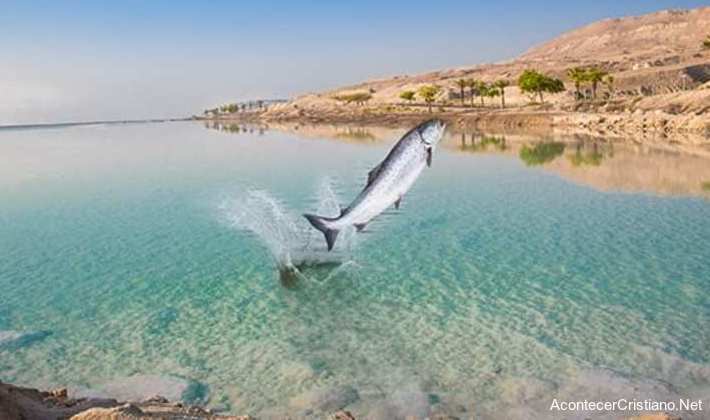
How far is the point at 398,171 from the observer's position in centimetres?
893

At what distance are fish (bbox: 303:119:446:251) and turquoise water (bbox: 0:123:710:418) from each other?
13.3 ft

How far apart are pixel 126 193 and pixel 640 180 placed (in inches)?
1287

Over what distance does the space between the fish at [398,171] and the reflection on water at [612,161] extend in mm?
27659

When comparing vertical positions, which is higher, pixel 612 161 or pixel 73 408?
pixel 73 408

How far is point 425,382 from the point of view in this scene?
1231 centimetres

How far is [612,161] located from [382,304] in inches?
1438

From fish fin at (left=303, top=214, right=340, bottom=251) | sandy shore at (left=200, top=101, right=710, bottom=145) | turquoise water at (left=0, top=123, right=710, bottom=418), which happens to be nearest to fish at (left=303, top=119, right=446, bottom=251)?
fish fin at (left=303, top=214, right=340, bottom=251)

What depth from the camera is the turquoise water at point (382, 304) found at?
12.3 metres

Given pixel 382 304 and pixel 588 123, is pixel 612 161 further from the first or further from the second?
pixel 588 123

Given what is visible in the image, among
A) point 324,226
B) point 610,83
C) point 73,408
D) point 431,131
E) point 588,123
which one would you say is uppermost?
point 431,131

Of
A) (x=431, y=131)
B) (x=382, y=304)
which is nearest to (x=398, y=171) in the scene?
(x=431, y=131)

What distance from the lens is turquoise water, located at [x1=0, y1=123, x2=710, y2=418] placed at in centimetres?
1234

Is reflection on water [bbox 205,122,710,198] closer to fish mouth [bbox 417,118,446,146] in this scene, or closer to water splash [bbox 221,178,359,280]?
water splash [bbox 221,178,359,280]

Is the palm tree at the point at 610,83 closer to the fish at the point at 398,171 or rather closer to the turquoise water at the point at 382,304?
the turquoise water at the point at 382,304
